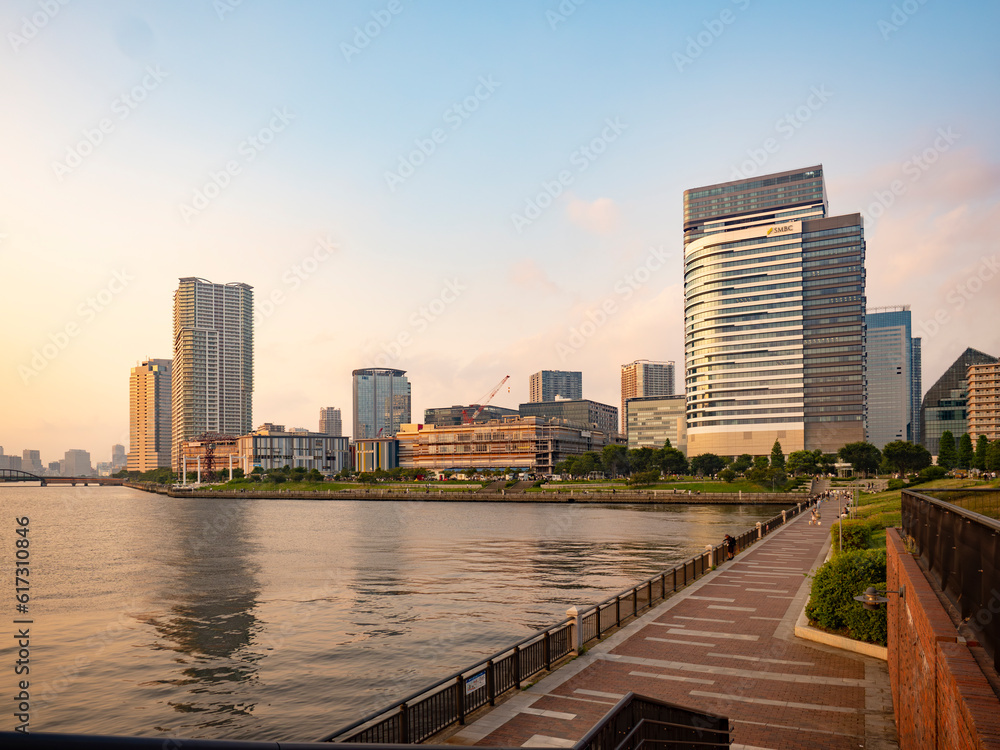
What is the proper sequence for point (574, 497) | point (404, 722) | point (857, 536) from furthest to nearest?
point (574, 497), point (857, 536), point (404, 722)

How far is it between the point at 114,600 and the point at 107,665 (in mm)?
14394

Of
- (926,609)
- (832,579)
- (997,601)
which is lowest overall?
(832,579)

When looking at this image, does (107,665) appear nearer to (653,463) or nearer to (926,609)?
(926,609)

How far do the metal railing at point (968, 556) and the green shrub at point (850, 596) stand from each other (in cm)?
597

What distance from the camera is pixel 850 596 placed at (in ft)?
72.6

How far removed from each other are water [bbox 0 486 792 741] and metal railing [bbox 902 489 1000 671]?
15.3 meters

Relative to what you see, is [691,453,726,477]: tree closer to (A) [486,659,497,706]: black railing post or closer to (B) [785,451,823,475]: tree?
(B) [785,451,823,475]: tree

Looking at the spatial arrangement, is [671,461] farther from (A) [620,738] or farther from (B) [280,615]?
(A) [620,738]

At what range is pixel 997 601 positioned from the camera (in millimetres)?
7820

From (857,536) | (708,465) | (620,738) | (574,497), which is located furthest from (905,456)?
(620,738)

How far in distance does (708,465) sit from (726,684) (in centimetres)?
17294

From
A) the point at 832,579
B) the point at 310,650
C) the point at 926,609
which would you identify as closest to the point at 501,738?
the point at 926,609

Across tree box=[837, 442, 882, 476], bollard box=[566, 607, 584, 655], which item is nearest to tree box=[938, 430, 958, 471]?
tree box=[837, 442, 882, 476]

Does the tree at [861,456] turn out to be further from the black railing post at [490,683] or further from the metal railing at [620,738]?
the metal railing at [620,738]
